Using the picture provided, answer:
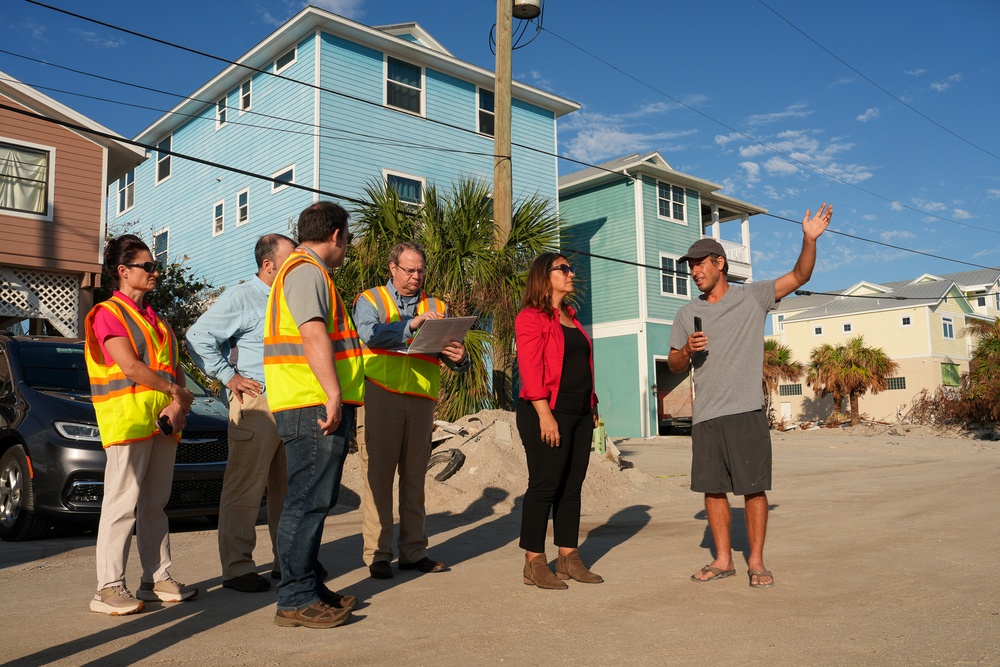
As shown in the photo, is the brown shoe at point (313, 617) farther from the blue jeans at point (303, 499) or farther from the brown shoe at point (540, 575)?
the brown shoe at point (540, 575)

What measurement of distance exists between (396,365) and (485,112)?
64.7ft

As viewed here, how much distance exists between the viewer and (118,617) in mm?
4133

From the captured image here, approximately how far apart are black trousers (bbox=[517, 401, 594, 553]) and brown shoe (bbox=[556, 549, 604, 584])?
69 millimetres

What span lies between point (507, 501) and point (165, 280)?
13334 millimetres

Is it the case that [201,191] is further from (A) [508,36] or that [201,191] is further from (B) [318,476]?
(B) [318,476]

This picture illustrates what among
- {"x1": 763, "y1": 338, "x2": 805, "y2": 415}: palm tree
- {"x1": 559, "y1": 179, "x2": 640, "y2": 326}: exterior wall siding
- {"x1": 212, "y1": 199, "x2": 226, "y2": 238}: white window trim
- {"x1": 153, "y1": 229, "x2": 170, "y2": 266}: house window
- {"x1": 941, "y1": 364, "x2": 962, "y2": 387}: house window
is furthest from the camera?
{"x1": 941, "y1": 364, "x2": 962, "y2": 387}: house window

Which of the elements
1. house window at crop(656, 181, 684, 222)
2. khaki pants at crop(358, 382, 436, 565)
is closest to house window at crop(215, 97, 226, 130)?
house window at crop(656, 181, 684, 222)

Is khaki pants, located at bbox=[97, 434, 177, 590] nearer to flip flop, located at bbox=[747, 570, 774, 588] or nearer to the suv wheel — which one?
the suv wheel

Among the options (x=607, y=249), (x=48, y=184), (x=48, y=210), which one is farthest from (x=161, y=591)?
(x=607, y=249)

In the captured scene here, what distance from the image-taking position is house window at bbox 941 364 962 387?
41.9 meters

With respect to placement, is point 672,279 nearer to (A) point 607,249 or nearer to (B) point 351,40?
(A) point 607,249

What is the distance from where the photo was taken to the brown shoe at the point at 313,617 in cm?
378

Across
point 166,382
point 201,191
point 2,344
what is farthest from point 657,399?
point 166,382

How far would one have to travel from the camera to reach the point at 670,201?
29.5 metres
